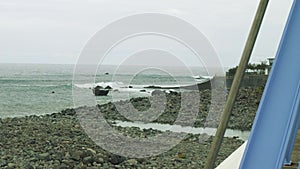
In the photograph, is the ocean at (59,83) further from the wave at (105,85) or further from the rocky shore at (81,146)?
the rocky shore at (81,146)

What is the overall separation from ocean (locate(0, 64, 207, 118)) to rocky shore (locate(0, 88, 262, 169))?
3.21 meters

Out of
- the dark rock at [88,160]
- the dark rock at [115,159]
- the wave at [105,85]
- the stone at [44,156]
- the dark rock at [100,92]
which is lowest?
the stone at [44,156]

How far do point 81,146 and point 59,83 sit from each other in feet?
32.3

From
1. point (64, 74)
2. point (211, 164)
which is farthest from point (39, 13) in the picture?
point (211, 164)

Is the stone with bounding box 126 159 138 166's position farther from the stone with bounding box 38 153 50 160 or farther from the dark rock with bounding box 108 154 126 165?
the stone with bounding box 38 153 50 160

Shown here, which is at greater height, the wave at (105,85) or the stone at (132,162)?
the wave at (105,85)

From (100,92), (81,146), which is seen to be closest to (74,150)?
(81,146)

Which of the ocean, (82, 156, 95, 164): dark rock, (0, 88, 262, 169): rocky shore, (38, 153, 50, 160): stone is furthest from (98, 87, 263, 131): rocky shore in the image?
(38, 153, 50, 160): stone

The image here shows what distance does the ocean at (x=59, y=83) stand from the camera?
43.9 feet

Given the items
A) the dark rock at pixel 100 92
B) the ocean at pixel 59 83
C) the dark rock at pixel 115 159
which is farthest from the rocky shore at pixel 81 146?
the dark rock at pixel 100 92

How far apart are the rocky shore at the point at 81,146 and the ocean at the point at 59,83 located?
3.21 meters

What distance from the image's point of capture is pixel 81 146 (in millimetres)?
6680

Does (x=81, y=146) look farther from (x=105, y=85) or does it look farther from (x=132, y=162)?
(x=105, y=85)

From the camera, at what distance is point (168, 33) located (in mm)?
13312
